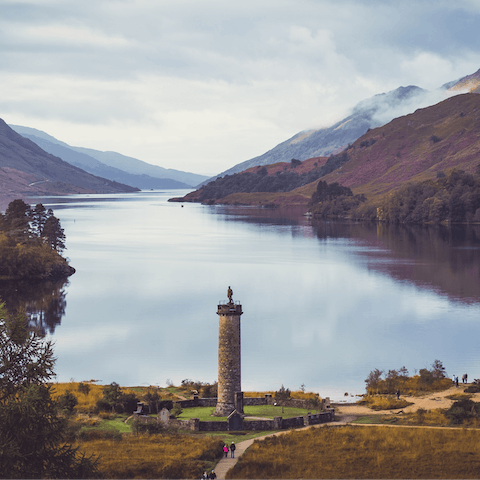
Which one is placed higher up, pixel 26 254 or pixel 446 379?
pixel 26 254

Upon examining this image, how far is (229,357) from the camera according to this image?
124ft

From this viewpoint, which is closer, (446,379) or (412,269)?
(446,379)

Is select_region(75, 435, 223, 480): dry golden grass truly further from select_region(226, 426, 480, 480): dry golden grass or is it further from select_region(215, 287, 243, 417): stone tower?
select_region(215, 287, 243, 417): stone tower

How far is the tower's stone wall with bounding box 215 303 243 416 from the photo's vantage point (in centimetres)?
3781

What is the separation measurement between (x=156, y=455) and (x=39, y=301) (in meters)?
55.4

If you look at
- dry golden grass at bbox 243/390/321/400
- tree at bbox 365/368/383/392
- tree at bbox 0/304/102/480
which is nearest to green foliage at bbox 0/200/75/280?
dry golden grass at bbox 243/390/321/400

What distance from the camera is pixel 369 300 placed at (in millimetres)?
86500

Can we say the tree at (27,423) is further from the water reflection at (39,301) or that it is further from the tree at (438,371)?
the water reflection at (39,301)

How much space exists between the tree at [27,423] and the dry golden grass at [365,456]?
811 cm

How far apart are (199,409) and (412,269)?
251ft

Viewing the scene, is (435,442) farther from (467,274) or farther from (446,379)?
(467,274)

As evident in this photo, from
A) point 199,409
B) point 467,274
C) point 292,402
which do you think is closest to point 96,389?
point 199,409

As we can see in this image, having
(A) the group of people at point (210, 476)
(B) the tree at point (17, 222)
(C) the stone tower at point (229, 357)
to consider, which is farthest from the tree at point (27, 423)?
(B) the tree at point (17, 222)

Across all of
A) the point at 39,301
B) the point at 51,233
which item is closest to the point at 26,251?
the point at 51,233
